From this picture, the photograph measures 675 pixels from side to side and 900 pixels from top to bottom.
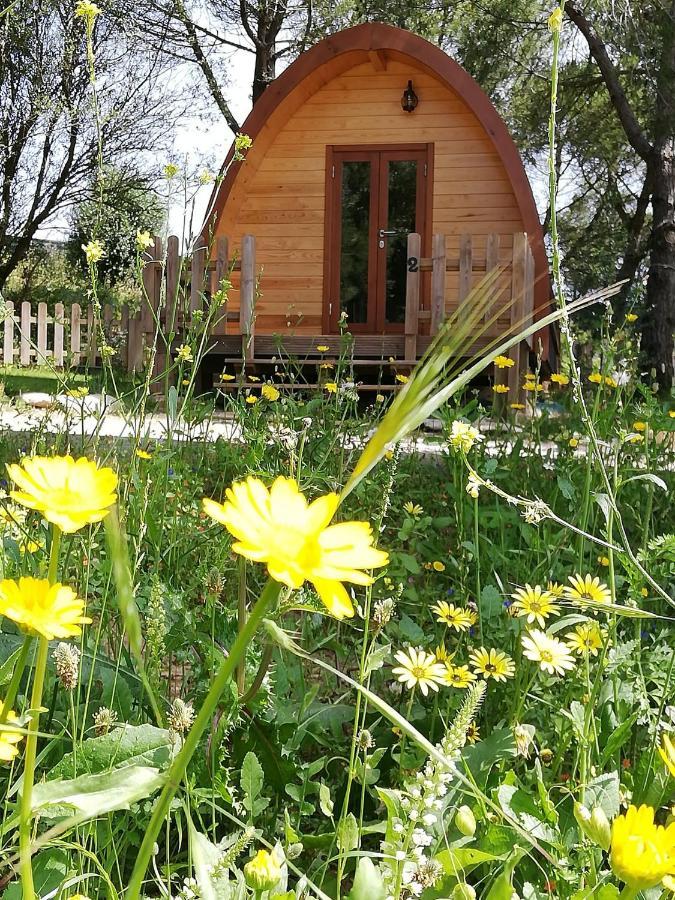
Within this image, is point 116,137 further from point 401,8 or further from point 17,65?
point 401,8

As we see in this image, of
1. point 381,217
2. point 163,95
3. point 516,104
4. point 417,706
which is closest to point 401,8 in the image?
point 516,104

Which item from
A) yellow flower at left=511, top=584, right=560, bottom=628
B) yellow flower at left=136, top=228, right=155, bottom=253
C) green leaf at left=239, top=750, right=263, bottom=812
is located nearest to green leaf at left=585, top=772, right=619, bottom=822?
yellow flower at left=511, top=584, right=560, bottom=628

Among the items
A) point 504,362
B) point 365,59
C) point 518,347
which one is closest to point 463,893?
point 504,362

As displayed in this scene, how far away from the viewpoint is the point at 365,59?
8703 millimetres

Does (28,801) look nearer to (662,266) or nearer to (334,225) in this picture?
(334,225)

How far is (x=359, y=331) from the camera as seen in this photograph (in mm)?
8930

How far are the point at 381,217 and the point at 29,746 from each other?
8.94 metres

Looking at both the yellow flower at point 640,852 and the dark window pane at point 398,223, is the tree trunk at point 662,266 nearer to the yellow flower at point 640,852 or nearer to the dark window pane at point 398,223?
the dark window pane at point 398,223

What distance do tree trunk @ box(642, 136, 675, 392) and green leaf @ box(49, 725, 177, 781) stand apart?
28.7 ft

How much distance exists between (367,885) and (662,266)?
955 cm

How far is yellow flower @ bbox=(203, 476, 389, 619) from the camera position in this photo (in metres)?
0.33

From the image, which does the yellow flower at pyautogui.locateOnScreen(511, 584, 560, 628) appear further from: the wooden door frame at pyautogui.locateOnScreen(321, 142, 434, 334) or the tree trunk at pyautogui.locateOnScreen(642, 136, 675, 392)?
the tree trunk at pyautogui.locateOnScreen(642, 136, 675, 392)

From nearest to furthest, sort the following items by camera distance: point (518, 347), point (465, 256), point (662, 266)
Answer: point (518, 347), point (465, 256), point (662, 266)

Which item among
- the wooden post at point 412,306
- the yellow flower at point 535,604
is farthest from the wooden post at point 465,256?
the yellow flower at point 535,604
